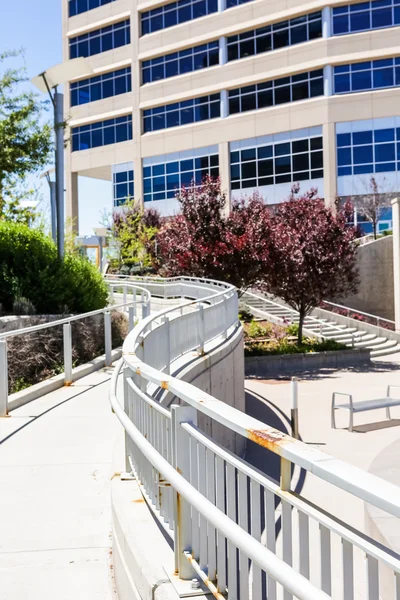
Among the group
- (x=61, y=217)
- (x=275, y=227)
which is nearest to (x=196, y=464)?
(x=61, y=217)

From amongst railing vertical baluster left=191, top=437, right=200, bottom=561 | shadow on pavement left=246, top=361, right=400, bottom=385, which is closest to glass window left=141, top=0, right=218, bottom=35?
shadow on pavement left=246, top=361, right=400, bottom=385

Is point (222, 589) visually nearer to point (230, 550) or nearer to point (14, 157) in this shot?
point (230, 550)

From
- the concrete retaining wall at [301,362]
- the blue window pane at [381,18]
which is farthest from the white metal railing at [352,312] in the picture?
the blue window pane at [381,18]

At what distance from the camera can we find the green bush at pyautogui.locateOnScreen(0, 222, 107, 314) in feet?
52.0

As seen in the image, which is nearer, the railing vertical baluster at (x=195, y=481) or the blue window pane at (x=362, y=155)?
the railing vertical baluster at (x=195, y=481)

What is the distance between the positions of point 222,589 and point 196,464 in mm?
599

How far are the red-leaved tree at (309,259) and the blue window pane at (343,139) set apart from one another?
16.8m

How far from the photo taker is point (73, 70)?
50.8 ft

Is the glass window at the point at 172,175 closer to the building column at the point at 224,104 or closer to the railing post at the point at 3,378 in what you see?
the building column at the point at 224,104

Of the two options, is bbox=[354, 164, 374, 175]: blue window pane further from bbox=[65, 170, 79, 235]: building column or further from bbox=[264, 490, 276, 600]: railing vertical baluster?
bbox=[264, 490, 276, 600]: railing vertical baluster

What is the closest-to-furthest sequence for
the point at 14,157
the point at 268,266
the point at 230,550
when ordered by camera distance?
the point at 230,550, the point at 14,157, the point at 268,266

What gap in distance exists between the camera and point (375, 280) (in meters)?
37.4

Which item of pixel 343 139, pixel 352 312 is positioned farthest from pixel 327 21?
pixel 352 312

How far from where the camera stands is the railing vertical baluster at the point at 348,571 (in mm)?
2051
